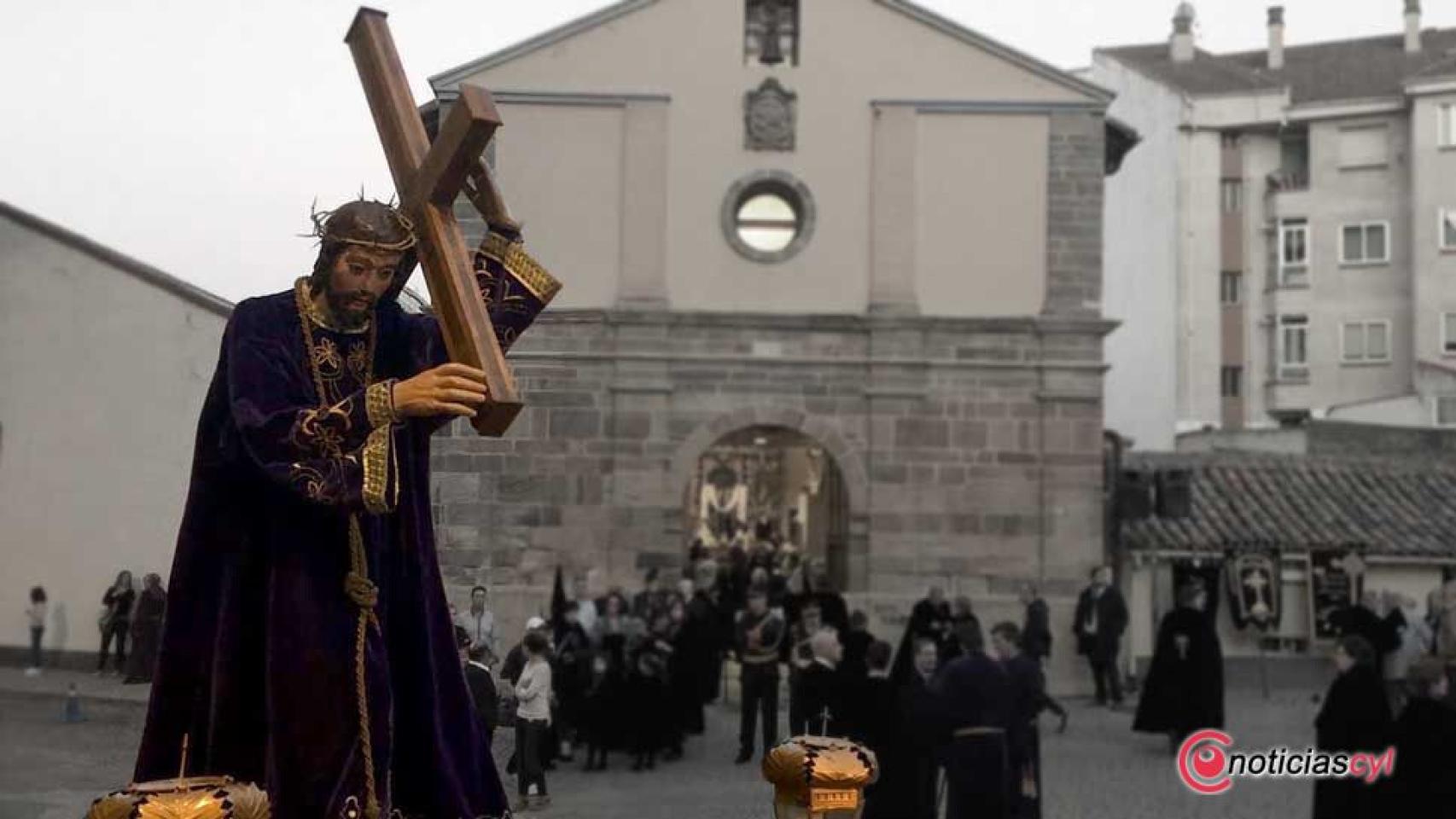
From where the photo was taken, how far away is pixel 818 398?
2452cm

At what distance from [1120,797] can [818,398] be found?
1002 cm

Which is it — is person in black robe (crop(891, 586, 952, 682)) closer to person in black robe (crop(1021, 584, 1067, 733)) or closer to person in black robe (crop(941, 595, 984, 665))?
person in black robe (crop(941, 595, 984, 665))

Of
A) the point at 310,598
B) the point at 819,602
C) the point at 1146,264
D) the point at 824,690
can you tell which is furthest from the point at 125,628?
the point at 1146,264

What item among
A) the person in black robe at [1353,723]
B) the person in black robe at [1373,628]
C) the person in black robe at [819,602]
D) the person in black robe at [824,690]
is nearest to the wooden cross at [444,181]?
the person in black robe at [824,690]

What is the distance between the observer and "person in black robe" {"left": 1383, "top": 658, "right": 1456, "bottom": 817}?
37.0 feet

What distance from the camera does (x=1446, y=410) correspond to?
40.1 m

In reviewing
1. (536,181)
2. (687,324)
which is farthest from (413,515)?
(687,324)

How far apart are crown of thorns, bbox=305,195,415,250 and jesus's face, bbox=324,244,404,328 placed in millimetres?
18

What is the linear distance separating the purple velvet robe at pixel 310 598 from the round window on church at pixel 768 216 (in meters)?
19.2

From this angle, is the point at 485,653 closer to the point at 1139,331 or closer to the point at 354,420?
the point at 354,420

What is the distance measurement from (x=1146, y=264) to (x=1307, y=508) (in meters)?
15.4

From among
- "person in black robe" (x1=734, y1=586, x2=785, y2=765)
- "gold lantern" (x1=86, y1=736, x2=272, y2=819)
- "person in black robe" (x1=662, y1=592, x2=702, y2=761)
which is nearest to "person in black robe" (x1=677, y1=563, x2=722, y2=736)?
"person in black robe" (x1=662, y1=592, x2=702, y2=761)

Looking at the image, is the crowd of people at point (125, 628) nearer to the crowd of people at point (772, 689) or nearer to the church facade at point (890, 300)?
the crowd of people at point (772, 689)

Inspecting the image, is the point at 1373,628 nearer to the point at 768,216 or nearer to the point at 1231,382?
the point at 768,216
